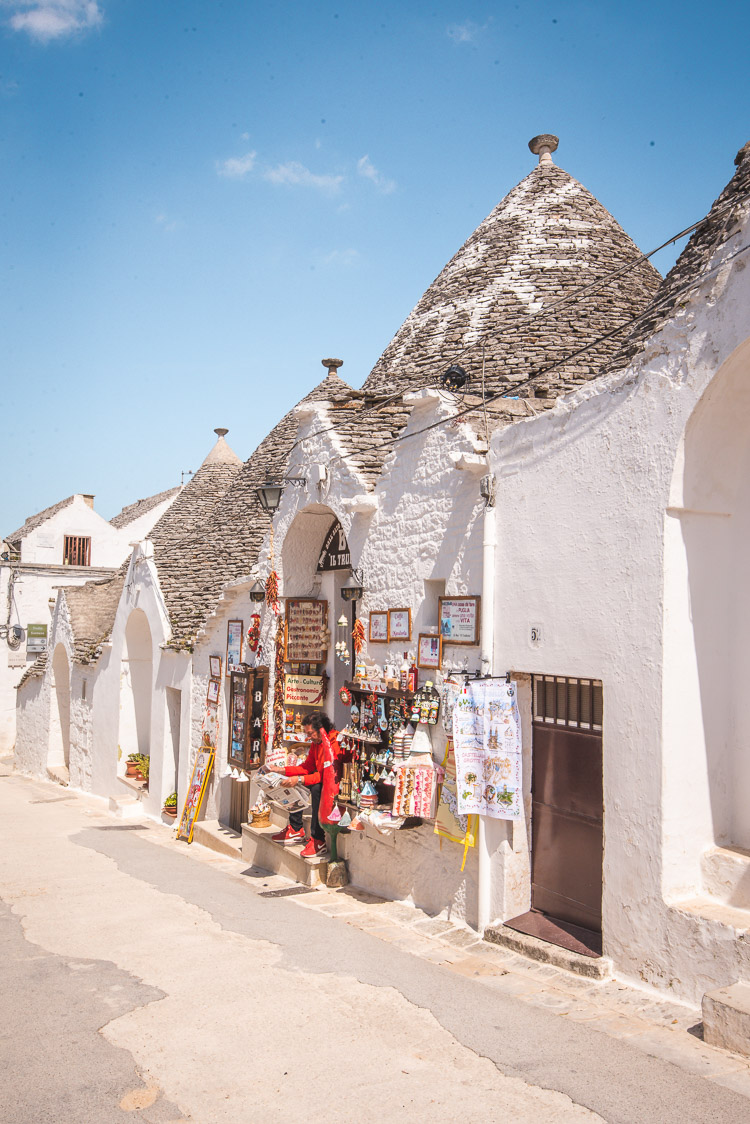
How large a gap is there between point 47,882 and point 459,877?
4163 millimetres

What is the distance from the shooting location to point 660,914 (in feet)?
17.6

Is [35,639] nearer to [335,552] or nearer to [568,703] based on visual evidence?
[335,552]

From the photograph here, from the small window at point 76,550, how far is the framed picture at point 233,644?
674 inches

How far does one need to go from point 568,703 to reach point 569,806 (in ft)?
2.42

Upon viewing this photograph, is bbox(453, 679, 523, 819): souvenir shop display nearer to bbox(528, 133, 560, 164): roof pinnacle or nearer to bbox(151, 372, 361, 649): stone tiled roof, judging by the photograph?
bbox(151, 372, 361, 649): stone tiled roof

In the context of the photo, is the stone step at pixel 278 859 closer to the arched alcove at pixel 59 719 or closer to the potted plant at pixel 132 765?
the potted plant at pixel 132 765

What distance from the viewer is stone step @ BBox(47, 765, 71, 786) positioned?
1991cm

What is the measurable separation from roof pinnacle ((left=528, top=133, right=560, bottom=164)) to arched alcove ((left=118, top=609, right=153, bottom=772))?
9933 millimetres

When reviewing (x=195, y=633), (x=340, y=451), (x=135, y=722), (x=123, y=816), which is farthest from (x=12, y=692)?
(x=340, y=451)

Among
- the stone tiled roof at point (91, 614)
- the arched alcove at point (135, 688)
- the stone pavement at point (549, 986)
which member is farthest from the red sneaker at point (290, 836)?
the stone tiled roof at point (91, 614)

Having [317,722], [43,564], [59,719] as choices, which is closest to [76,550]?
[43,564]

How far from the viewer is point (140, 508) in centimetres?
3094

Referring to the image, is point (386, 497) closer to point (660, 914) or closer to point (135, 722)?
point (660, 914)

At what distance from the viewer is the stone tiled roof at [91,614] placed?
18.4 m
